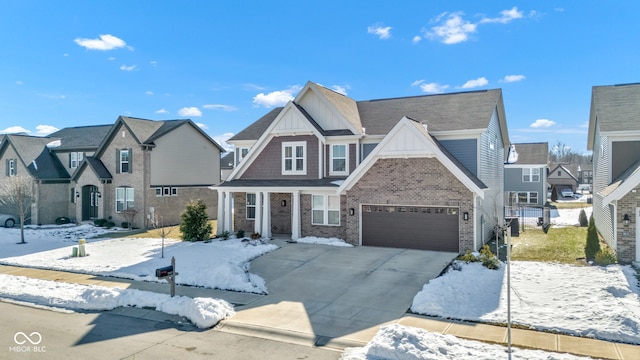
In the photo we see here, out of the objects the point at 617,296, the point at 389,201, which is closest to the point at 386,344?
the point at 617,296

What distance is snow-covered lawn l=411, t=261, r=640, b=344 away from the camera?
33.7ft

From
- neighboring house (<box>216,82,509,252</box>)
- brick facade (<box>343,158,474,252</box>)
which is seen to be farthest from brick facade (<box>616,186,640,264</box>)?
brick facade (<box>343,158,474,252</box>)

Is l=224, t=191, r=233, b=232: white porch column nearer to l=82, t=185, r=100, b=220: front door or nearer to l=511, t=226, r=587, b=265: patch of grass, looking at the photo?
l=82, t=185, r=100, b=220: front door

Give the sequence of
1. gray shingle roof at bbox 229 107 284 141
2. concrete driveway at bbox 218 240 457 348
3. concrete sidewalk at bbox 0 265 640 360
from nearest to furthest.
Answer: concrete sidewalk at bbox 0 265 640 360 → concrete driveway at bbox 218 240 457 348 → gray shingle roof at bbox 229 107 284 141

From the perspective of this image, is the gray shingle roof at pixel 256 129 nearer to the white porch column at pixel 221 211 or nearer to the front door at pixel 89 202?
the white porch column at pixel 221 211

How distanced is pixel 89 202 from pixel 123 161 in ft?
16.7

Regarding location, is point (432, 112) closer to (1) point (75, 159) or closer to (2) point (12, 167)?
(1) point (75, 159)

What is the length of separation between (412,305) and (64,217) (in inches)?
1241

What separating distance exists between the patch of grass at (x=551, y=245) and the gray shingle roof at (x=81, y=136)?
3077 centimetres

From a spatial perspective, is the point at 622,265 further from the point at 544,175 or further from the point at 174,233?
the point at 544,175

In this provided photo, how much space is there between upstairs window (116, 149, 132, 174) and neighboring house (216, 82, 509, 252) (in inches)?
348

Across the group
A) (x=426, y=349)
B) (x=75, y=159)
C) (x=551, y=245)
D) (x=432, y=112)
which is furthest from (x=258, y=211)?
(x=75, y=159)

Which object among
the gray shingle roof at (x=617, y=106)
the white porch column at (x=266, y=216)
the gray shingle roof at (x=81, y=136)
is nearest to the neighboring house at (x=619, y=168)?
the gray shingle roof at (x=617, y=106)

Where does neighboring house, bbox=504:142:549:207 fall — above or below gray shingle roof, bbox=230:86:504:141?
below
